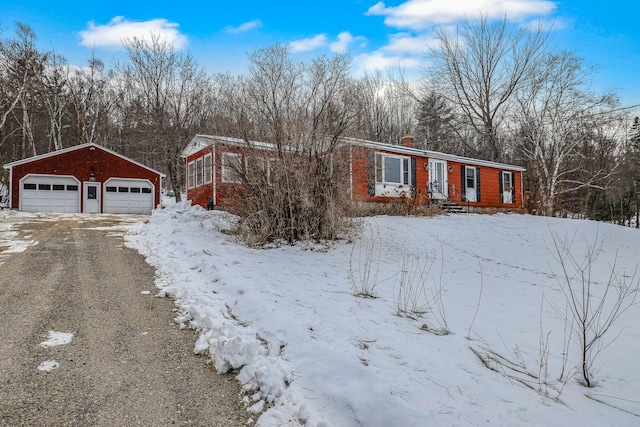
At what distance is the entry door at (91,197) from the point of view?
58.8ft

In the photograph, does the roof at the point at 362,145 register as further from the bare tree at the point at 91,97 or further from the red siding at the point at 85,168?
the bare tree at the point at 91,97

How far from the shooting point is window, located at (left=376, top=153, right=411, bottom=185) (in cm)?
1456

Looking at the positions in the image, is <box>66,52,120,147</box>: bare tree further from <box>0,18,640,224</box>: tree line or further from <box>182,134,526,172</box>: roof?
<box>182,134,526,172</box>: roof

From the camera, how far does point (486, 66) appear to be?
24.0 m

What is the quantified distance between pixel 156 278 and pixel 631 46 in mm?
17847

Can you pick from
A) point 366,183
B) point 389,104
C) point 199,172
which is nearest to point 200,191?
point 199,172

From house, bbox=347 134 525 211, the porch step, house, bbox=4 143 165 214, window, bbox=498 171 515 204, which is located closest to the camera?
house, bbox=347 134 525 211

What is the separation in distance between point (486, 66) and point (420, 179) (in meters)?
13.1

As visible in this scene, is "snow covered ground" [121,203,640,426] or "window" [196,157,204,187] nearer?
"snow covered ground" [121,203,640,426]

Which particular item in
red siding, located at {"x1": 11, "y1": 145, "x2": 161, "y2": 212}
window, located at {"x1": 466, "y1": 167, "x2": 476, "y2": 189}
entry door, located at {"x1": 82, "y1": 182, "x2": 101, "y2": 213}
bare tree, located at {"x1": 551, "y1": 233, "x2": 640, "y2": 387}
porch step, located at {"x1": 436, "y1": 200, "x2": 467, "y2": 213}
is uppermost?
red siding, located at {"x1": 11, "y1": 145, "x2": 161, "y2": 212}

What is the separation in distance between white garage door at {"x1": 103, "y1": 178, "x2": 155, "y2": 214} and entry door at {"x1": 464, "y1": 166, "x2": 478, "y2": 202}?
16369 mm

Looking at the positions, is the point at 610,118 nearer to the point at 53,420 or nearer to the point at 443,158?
the point at 443,158

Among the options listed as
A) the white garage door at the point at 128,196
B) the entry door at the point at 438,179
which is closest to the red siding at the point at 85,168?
the white garage door at the point at 128,196

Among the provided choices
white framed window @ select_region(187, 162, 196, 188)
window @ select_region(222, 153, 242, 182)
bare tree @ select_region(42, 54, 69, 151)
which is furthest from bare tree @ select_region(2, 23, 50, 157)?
window @ select_region(222, 153, 242, 182)
